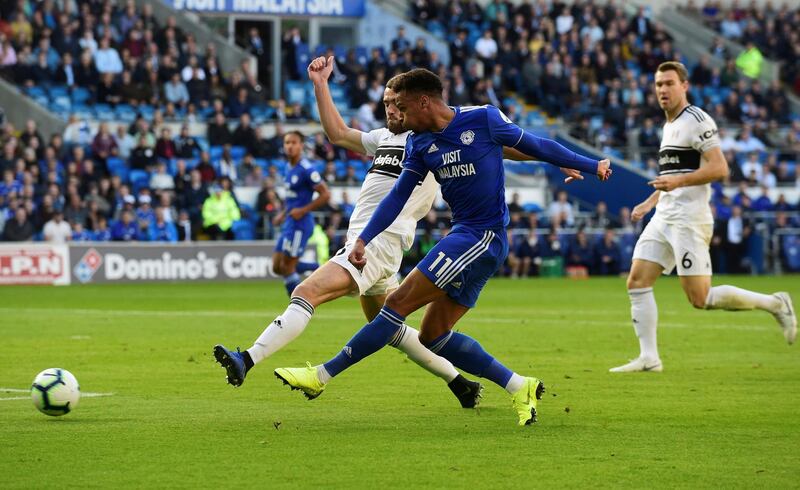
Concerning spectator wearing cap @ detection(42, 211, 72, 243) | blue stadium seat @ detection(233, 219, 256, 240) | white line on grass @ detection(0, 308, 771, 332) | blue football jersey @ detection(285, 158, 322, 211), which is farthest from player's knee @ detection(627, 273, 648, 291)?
blue stadium seat @ detection(233, 219, 256, 240)

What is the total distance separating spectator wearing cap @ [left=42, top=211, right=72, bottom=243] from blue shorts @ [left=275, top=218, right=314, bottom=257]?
982cm

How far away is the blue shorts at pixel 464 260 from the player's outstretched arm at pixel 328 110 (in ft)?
5.61

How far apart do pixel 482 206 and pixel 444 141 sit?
18.6 inches

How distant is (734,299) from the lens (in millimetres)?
11977

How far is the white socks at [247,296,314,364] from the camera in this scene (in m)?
8.81

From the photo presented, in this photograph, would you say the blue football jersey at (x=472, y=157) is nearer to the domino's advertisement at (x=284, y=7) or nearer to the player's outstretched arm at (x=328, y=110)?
the player's outstretched arm at (x=328, y=110)

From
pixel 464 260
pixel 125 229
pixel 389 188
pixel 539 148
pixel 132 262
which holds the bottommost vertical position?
pixel 132 262

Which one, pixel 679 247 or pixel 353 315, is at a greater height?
pixel 679 247

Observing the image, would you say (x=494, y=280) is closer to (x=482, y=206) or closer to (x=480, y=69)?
(x=480, y=69)

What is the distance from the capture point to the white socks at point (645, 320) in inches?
474

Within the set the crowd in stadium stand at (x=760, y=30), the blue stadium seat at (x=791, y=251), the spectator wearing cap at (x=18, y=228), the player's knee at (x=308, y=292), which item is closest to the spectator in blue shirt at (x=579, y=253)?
the blue stadium seat at (x=791, y=251)

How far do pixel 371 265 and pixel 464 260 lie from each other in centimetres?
129

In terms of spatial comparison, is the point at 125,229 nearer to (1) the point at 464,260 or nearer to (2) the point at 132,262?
(2) the point at 132,262

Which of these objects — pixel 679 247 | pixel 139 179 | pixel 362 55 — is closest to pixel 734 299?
pixel 679 247
